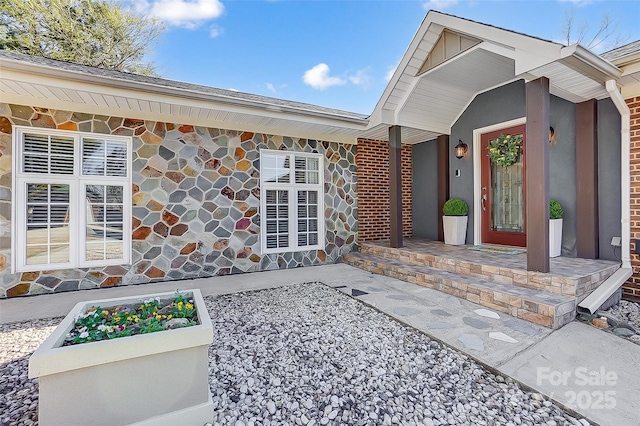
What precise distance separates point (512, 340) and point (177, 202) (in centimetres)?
478

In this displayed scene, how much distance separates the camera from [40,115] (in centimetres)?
410

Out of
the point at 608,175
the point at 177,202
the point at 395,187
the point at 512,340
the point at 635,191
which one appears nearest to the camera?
the point at 512,340

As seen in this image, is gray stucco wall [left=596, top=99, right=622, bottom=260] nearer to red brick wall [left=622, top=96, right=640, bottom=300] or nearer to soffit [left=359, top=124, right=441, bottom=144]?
red brick wall [left=622, top=96, right=640, bottom=300]

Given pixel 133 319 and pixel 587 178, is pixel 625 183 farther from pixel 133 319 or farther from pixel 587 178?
pixel 133 319

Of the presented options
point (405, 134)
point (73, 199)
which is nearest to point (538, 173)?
point (405, 134)

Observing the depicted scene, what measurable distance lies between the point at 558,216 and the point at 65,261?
7119 millimetres

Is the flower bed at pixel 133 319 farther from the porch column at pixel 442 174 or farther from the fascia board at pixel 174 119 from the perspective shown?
the porch column at pixel 442 174

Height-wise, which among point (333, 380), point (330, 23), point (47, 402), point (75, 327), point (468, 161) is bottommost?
point (333, 380)

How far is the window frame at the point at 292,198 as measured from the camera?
18.2 ft

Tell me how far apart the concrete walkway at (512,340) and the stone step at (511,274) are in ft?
1.39

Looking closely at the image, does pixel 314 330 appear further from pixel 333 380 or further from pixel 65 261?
pixel 65 261

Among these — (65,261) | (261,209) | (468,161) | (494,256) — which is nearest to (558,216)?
(494,256)

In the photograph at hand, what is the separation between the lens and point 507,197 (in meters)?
5.27

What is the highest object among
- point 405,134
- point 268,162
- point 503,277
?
point 405,134
